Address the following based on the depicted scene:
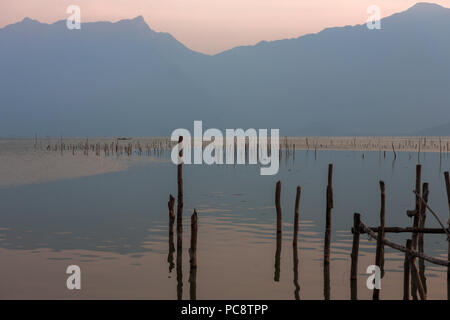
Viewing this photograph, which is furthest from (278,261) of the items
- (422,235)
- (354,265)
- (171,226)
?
(422,235)

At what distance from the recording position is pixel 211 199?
38562 millimetres

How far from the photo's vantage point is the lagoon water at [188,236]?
1642 cm

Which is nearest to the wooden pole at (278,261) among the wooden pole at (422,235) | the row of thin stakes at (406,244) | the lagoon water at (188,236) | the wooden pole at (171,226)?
the lagoon water at (188,236)

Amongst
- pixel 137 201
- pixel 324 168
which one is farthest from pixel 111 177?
pixel 324 168

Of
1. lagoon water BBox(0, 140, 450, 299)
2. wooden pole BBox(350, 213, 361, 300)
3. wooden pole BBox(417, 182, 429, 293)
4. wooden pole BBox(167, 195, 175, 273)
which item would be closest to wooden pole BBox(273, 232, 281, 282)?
lagoon water BBox(0, 140, 450, 299)

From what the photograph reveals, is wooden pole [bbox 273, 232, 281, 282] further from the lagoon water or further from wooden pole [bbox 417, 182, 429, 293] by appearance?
wooden pole [bbox 417, 182, 429, 293]

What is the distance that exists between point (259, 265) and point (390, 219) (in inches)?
501

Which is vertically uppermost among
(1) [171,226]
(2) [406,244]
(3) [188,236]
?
(2) [406,244]

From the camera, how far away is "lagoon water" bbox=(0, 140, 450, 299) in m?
16.4

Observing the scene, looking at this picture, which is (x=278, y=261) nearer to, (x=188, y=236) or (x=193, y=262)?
(x=193, y=262)

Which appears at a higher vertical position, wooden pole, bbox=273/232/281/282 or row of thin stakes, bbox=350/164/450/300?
row of thin stakes, bbox=350/164/450/300

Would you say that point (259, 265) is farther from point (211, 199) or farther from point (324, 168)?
point (324, 168)

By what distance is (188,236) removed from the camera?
78.6 feet
